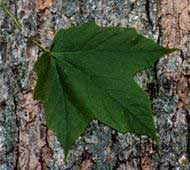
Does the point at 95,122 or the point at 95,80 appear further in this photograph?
the point at 95,122

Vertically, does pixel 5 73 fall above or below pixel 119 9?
below

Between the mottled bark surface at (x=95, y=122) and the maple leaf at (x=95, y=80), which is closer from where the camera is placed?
the maple leaf at (x=95, y=80)

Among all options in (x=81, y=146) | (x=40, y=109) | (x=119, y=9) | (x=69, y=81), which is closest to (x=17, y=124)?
(x=40, y=109)

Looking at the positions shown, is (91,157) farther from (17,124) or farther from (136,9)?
(136,9)
